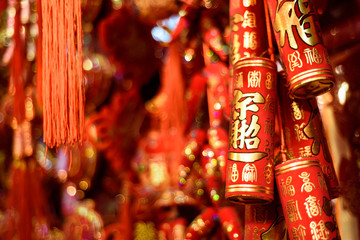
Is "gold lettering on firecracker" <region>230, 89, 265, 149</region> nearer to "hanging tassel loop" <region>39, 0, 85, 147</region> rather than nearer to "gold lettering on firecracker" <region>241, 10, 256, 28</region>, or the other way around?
"gold lettering on firecracker" <region>241, 10, 256, 28</region>

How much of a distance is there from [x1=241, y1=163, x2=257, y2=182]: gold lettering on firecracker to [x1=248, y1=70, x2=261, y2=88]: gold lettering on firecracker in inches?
3.8

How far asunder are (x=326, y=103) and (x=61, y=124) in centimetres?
46

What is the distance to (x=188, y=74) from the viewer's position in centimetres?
96

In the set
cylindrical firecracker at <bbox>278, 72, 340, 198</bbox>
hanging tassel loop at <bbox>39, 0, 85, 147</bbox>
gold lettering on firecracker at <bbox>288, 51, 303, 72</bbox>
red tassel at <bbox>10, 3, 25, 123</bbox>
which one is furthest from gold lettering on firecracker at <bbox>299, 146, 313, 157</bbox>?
red tassel at <bbox>10, 3, 25, 123</bbox>

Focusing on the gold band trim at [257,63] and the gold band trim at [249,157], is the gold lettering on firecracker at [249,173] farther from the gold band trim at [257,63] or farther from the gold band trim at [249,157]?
the gold band trim at [257,63]

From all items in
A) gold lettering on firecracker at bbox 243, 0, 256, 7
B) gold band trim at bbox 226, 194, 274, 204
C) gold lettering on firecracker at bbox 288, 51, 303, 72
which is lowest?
gold band trim at bbox 226, 194, 274, 204

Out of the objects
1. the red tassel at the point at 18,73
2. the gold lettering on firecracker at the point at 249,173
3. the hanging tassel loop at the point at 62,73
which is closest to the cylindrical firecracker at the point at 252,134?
the gold lettering on firecracker at the point at 249,173

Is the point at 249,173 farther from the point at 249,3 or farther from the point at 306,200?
the point at 249,3

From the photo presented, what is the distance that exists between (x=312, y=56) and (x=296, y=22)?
50 millimetres

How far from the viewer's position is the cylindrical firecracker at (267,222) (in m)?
0.61

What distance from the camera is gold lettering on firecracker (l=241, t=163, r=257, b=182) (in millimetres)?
565

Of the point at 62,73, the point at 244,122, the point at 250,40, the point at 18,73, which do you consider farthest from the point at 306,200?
the point at 18,73

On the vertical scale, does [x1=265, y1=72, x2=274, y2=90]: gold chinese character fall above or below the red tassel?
below

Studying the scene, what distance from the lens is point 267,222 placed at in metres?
0.62
